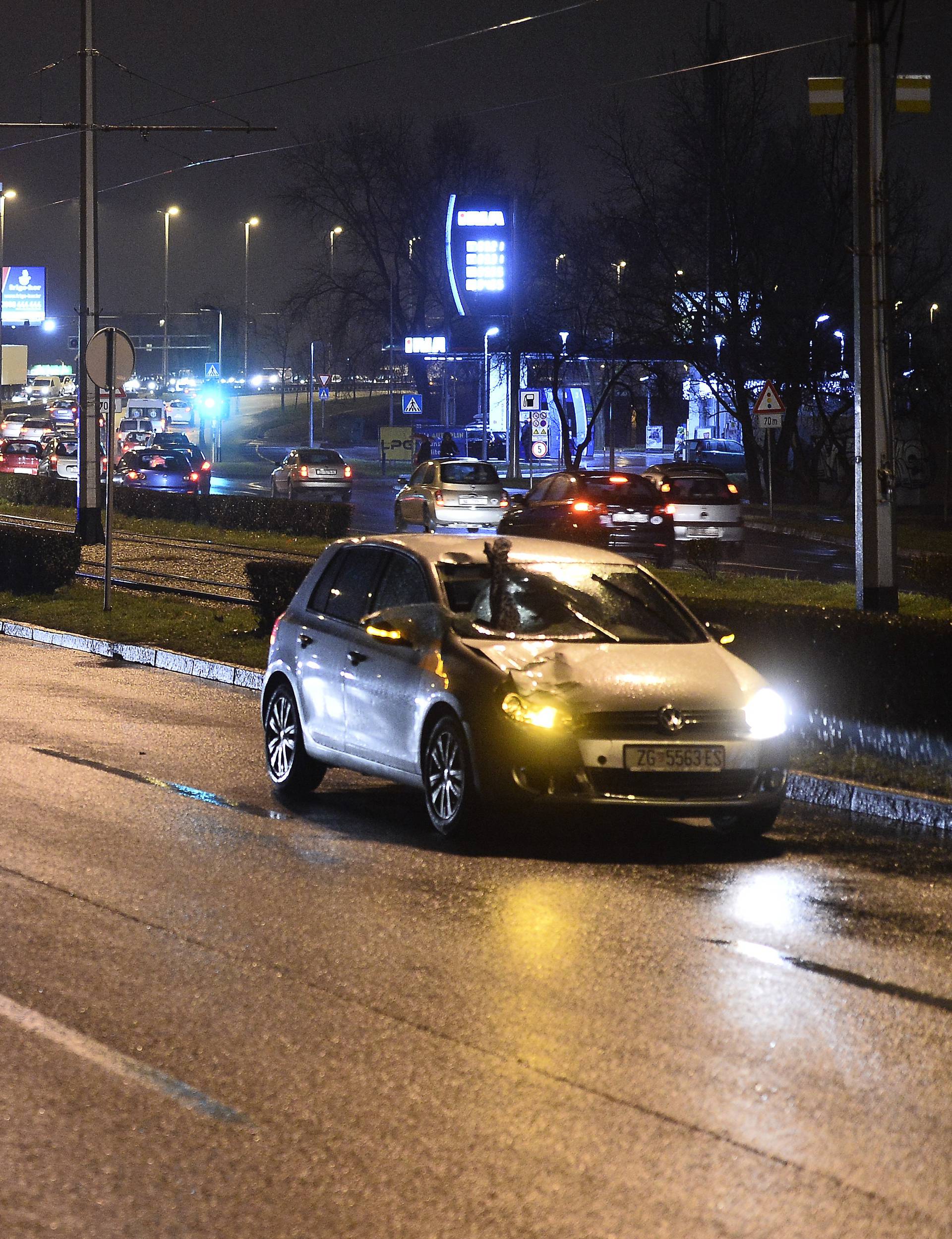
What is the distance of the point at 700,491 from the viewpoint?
3425cm

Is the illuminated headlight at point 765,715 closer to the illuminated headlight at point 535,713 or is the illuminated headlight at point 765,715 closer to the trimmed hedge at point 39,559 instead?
the illuminated headlight at point 535,713

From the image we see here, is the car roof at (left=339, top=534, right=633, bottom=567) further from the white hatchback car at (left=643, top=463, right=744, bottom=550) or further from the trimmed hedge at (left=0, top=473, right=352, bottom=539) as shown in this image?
the white hatchback car at (left=643, top=463, right=744, bottom=550)

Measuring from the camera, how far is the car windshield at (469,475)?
3434cm

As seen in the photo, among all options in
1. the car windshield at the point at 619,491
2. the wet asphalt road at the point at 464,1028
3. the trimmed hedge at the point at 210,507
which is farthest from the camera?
the trimmed hedge at the point at 210,507

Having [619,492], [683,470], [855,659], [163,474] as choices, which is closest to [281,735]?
[855,659]

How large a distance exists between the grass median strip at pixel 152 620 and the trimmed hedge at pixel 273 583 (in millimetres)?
393

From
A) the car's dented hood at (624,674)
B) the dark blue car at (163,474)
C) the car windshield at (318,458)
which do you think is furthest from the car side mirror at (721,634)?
the car windshield at (318,458)

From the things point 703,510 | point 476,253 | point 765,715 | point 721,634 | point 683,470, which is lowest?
point 765,715

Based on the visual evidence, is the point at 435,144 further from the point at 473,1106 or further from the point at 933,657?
the point at 473,1106

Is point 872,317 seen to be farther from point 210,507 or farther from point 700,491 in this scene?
point 210,507

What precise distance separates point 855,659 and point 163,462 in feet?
121

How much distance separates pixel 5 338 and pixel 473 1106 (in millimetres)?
150334

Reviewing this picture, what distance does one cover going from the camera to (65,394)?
148375 mm

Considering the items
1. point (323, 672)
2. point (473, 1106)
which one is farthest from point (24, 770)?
point (473, 1106)
